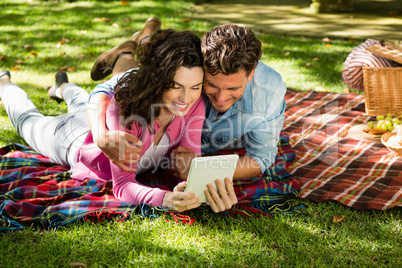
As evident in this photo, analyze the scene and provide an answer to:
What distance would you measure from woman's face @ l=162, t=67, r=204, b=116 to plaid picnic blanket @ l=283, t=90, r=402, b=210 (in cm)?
101

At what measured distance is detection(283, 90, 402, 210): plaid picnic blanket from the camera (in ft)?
9.24

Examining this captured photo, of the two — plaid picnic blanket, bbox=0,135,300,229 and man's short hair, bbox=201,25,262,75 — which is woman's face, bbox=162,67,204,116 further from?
plaid picnic blanket, bbox=0,135,300,229

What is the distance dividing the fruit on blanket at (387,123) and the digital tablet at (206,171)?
67.4 inches

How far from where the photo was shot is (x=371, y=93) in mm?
3820

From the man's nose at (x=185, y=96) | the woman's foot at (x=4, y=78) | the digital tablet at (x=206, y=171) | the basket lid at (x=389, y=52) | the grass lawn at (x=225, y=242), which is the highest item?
the basket lid at (x=389, y=52)

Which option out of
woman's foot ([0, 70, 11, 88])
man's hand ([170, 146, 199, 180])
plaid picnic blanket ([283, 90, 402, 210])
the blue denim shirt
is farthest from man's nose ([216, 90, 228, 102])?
woman's foot ([0, 70, 11, 88])

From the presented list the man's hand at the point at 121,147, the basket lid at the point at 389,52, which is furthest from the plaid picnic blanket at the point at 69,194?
the basket lid at the point at 389,52

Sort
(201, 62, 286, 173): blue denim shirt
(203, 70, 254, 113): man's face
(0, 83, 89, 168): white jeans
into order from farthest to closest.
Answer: (0, 83, 89, 168): white jeans < (201, 62, 286, 173): blue denim shirt < (203, 70, 254, 113): man's face

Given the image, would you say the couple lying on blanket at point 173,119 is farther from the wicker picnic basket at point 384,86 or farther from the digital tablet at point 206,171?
the wicker picnic basket at point 384,86

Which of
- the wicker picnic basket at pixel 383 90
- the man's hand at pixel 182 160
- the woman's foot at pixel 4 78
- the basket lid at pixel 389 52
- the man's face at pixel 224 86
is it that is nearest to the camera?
the man's face at pixel 224 86

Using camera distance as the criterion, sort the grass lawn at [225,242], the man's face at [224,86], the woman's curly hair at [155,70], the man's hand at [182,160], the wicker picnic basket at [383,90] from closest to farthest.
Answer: the grass lawn at [225,242]
the woman's curly hair at [155,70]
the man's face at [224,86]
the man's hand at [182,160]
the wicker picnic basket at [383,90]

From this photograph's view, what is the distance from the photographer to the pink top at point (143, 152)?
2.58 m

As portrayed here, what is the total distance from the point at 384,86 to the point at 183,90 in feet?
6.99

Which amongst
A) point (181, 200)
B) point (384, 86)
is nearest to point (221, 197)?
point (181, 200)
